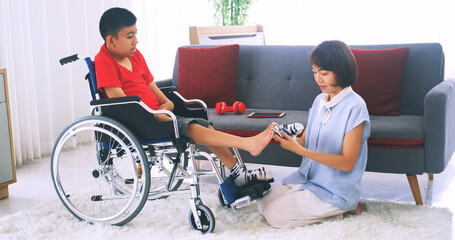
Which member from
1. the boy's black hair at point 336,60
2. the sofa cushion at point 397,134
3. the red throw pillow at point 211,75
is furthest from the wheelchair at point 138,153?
the red throw pillow at point 211,75

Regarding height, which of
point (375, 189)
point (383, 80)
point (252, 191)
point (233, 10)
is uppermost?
point (233, 10)

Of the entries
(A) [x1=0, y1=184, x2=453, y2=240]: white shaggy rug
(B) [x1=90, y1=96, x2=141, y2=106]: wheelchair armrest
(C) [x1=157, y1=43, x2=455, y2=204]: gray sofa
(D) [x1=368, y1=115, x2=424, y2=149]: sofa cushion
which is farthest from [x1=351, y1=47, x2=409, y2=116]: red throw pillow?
(B) [x1=90, y1=96, x2=141, y2=106]: wheelchair armrest

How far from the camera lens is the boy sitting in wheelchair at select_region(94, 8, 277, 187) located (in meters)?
2.01

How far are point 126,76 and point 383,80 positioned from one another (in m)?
1.41

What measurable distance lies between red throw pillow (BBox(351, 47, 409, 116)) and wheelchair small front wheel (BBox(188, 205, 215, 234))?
1.23 metres

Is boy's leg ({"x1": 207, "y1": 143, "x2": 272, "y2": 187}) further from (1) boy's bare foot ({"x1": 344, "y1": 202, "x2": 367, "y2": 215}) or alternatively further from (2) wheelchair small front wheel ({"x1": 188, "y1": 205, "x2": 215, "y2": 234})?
(1) boy's bare foot ({"x1": 344, "y1": 202, "x2": 367, "y2": 215})

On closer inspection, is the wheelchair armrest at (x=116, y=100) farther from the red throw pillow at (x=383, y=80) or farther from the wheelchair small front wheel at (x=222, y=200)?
the red throw pillow at (x=383, y=80)

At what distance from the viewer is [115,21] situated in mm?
2133

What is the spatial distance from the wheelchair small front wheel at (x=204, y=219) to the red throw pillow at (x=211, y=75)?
1.17m

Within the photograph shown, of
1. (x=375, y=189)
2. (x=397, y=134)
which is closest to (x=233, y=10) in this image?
(x=375, y=189)

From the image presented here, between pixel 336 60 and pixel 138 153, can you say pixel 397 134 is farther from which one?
pixel 138 153

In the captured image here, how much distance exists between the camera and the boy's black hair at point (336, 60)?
1.93m

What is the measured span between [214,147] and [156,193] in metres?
0.32

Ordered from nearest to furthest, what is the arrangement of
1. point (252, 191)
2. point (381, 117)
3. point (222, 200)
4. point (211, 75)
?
point (252, 191), point (222, 200), point (381, 117), point (211, 75)
